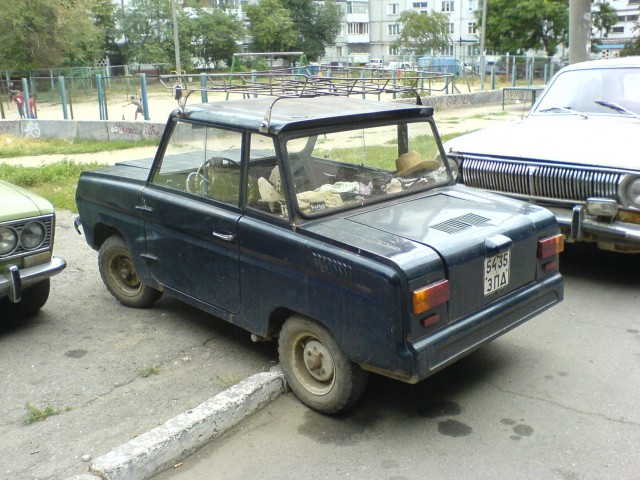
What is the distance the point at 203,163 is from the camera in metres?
4.75

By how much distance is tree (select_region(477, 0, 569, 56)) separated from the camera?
1919 inches

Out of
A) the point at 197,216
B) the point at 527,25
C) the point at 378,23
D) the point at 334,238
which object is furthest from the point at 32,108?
the point at 378,23

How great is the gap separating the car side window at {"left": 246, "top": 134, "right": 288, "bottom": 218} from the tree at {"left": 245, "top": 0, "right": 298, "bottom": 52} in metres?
59.5

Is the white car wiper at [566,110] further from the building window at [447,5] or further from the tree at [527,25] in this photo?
the building window at [447,5]

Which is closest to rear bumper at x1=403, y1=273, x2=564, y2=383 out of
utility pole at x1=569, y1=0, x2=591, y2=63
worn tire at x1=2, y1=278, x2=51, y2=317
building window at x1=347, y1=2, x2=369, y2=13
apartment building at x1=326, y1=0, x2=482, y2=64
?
worn tire at x1=2, y1=278, x2=51, y2=317

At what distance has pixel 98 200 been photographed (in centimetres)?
548

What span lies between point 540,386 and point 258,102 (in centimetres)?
268

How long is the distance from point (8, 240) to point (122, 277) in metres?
1.08

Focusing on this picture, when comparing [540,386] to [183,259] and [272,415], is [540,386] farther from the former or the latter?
[183,259]

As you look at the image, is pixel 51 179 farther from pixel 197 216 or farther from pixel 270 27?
pixel 270 27

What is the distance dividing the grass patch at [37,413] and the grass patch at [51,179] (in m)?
6.02

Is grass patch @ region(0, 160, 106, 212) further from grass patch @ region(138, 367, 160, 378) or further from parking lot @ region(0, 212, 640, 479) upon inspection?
grass patch @ region(138, 367, 160, 378)

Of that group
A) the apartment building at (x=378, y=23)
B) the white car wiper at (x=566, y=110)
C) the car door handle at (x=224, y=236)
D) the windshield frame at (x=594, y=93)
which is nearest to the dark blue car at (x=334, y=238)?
the car door handle at (x=224, y=236)

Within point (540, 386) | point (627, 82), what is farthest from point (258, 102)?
point (627, 82)
